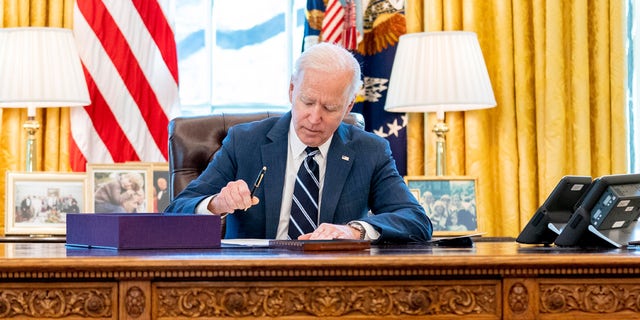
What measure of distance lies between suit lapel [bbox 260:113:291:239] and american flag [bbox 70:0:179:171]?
1521 mm

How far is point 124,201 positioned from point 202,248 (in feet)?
6.60

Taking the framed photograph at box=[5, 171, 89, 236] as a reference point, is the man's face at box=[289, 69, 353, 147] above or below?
above

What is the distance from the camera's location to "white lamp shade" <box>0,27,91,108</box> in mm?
4070

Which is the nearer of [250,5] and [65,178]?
[65,178]

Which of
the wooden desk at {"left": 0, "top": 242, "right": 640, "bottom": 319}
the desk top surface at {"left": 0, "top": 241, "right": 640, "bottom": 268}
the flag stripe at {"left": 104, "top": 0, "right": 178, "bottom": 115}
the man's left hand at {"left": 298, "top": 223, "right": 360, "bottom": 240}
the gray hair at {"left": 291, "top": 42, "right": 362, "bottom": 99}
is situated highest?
the flag stripe at {"left": 104, "top": 0, "right": 178, "bottom": 115}

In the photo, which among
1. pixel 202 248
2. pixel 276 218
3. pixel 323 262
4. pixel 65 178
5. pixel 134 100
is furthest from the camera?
pixel 134 100

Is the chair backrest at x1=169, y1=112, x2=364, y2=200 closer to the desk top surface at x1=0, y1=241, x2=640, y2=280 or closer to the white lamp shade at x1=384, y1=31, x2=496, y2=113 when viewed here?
the white lamp shade at x1=384, y1=31, x2=496, y2=113

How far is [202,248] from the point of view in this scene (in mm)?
2201

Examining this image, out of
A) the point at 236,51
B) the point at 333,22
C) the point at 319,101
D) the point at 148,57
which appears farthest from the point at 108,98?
the point at 319,101

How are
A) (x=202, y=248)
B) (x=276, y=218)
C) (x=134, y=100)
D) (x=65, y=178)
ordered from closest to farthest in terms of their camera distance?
1. (x=202, y=248)
2. (x=276, y=218)
3. (x=65, y=178)
4. (x=134, y=100)

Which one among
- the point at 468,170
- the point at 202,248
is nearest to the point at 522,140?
the point at 468,170

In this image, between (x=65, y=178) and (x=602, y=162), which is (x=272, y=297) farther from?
(x=602, y=162)

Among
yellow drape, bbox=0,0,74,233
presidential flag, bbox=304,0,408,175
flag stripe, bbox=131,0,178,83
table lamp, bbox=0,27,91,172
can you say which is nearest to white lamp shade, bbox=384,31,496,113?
presidential flag, bbox=304,0,408,175

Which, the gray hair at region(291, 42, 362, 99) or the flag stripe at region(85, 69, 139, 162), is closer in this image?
the gray hair at region(291, 42, 362, 99)
